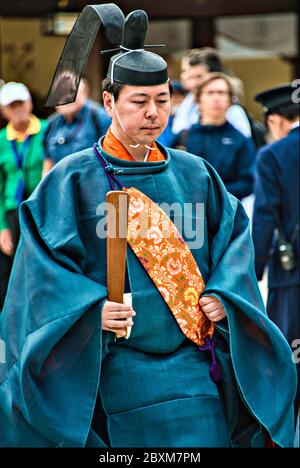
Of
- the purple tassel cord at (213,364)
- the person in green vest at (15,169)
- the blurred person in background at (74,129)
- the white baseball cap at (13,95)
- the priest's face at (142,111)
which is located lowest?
the person in green vest at (15,169)

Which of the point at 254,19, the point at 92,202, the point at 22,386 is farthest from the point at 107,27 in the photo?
the point at 254,19

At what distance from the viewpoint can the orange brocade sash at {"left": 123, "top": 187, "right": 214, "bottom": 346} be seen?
3715 millimetres

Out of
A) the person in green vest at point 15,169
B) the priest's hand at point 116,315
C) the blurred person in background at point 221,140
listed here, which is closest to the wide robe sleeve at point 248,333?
the priest's hand at point 116,315

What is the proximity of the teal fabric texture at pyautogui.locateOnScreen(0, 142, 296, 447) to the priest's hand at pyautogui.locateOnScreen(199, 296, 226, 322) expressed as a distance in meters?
0.03

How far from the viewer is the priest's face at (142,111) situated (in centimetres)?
373

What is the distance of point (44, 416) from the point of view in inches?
140

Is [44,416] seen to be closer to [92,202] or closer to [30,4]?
[92,202]

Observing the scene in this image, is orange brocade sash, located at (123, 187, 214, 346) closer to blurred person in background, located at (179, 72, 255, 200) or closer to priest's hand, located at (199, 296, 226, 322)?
priest's hand, located at (199, 296, 226, 322)

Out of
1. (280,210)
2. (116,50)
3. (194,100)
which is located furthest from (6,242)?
(116,50)

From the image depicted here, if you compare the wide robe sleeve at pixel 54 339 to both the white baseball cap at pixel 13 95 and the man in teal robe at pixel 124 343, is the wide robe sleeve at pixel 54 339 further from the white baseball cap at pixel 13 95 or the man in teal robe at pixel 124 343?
the white baseball cap at pixel 13 95

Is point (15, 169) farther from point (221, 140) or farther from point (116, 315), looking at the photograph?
point (116, 315)

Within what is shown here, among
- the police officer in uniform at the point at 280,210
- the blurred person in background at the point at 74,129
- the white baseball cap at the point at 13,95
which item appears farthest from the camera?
the white baseball cap at the point at 13,95

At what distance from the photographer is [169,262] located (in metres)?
3.77

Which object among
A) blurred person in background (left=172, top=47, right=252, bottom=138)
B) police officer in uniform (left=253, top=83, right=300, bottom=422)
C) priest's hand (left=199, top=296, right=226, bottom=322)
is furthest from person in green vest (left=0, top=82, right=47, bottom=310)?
priest's hand (left=199, top=296, right=226, bottom=322)
